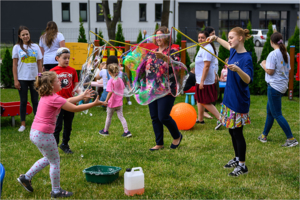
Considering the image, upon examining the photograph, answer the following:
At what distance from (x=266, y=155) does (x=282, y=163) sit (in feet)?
1.18

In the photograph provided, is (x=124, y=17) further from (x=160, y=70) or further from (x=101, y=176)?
(x=101, y=176)

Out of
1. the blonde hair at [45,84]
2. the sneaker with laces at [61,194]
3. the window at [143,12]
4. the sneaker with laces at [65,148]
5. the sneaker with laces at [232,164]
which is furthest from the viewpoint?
the window at [143,12]

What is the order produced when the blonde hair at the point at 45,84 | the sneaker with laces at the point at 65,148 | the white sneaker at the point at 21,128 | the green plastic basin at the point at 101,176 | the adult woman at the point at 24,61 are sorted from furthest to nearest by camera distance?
the white sneaker at the point at 21,128
the adult woman at the point at 24,61
the sneaker with laces at the point at 65,148
the green plastic basin at the point at 101,176
the blonde hair at the point at 45,84

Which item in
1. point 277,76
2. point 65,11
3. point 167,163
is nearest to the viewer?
point 167,163

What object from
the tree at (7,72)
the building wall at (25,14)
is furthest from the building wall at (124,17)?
the tree at (7,72)

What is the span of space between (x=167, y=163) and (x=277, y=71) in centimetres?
246

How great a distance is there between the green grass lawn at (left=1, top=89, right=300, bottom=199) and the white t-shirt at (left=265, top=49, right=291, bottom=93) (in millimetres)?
999

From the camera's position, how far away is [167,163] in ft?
15.4

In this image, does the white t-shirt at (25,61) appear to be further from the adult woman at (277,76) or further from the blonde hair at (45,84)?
the adult woman at (277,76)

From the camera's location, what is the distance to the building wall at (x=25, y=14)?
28.7 m

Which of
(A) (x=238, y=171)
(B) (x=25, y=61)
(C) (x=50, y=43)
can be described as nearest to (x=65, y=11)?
(B) (x=25, y=61)

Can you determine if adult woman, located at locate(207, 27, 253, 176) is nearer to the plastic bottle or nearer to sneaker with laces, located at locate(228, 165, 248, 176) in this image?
sneaker with laces, located at locate(228, 165, 248, 176)

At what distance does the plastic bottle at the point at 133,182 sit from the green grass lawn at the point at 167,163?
0.09 metres

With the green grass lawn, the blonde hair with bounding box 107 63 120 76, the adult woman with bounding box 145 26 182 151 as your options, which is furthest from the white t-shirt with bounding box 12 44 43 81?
the adult woman with bounding box 145 26 182 151
